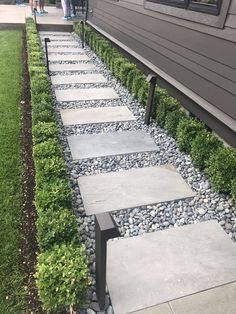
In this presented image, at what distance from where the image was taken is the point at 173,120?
4.18 metres

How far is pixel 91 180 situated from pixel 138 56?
13.5 ft

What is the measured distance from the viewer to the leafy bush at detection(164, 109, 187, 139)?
4.17 meters

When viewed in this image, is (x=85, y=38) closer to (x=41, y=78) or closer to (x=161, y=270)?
(x=41, y=78)

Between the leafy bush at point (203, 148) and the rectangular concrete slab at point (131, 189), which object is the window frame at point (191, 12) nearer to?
the leafy bush at point (203, 148)

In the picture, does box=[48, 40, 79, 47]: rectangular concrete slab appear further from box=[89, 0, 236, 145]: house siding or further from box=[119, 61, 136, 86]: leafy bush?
box=[119, 61, 136, 86]: leafy bush

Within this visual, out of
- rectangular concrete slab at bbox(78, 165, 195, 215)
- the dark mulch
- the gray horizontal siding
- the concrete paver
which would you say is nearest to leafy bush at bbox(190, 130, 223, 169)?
rectangular concrete slab at bbox(78, 165, 195, 215)

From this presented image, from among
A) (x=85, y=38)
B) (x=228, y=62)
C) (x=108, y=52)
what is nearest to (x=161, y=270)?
(x=228, y=62)

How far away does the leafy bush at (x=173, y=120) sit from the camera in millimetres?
4168

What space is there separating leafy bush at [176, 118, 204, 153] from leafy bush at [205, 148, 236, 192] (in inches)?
21.9

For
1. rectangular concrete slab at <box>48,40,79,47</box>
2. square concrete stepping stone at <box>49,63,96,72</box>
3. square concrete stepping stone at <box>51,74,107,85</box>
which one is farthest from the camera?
rectangular concrete slab at <box>48,40,79,47</box>

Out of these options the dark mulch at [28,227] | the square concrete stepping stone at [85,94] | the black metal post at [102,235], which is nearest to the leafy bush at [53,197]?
the dark mulch at [28,227]

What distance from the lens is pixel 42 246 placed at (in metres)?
2.23

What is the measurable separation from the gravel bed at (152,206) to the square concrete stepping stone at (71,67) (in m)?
2.44

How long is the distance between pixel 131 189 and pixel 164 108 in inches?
→ 67.1
